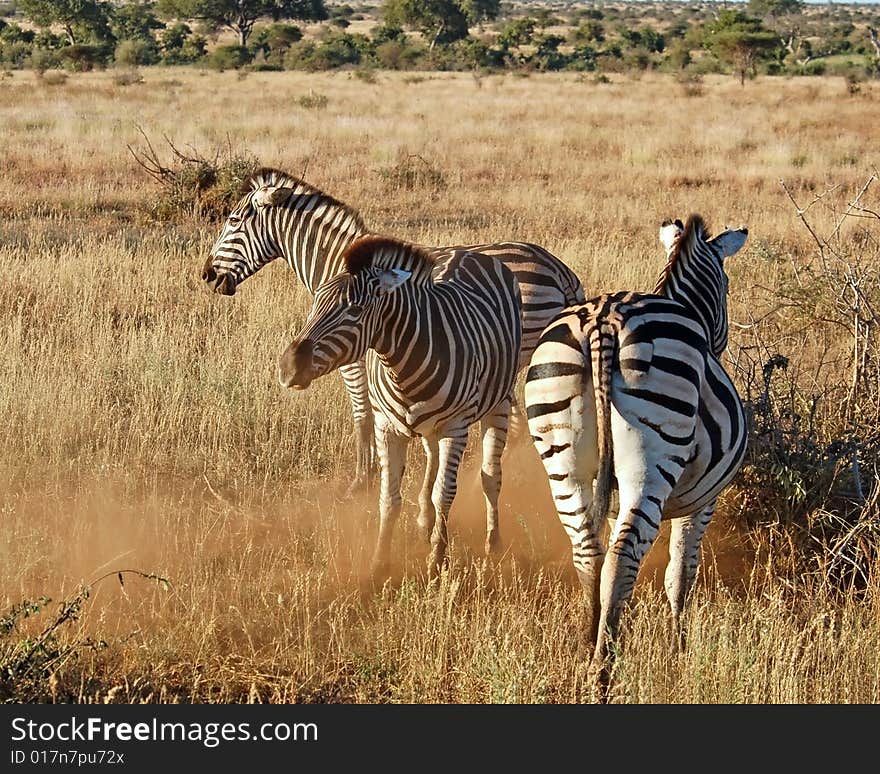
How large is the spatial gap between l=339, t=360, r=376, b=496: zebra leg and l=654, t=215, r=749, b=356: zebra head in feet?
7.04

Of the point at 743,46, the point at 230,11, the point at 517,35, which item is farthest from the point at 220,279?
the point at 230,11

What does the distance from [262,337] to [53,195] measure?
7.39 m

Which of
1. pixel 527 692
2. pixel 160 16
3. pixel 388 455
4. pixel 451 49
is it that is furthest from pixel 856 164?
pixel 160 16

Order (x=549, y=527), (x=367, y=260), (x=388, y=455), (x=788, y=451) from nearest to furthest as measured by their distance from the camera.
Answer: (x=367, y=260)
(x=388, y=455)
(x=788, y=451)
(x=549, y=527)

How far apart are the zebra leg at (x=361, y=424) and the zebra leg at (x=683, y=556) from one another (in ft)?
8.38

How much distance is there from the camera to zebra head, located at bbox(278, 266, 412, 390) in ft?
14.5

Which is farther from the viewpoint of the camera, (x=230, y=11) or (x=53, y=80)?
(x=230, y=11)

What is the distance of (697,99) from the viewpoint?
2967cm

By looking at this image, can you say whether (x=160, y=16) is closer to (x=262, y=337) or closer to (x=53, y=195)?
(x=53, y=195)

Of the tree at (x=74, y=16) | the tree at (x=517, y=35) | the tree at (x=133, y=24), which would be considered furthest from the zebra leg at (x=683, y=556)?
the tree at (x=133, y=24)

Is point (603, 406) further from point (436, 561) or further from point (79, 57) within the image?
point (79, 57)

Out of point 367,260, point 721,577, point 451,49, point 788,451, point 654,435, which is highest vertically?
point 451,49

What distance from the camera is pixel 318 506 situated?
6223 mm

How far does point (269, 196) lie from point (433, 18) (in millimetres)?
61476
